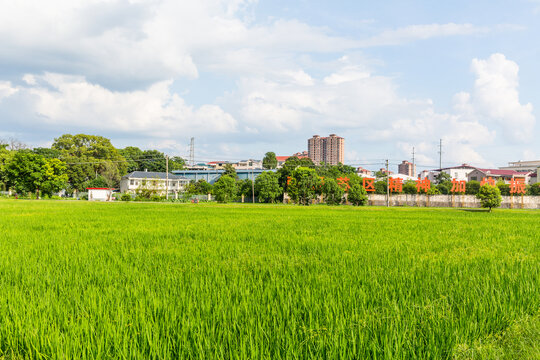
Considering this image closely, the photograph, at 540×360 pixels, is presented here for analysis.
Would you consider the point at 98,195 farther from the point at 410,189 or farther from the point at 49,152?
the point at 410,189

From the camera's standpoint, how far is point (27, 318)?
2.45 m

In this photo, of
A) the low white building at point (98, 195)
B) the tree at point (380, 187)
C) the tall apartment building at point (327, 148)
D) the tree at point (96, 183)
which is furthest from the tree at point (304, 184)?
the tall apartment building at point (327, 148)

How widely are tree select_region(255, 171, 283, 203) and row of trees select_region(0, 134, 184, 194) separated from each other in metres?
28.4

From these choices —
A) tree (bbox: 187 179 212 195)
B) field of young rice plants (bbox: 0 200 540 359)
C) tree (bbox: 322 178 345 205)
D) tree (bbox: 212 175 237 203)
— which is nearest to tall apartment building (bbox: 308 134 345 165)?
tree (bbox: 187 179 212 195)

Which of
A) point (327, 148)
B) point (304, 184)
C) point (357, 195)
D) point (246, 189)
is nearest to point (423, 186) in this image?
point (357, 195)

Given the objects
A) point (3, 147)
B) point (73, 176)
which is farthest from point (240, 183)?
point (3, 147)

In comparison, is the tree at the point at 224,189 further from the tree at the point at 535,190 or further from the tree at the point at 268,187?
the tree at the point at 535,190

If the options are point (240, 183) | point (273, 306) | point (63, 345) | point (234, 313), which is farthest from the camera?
point (240, 183)

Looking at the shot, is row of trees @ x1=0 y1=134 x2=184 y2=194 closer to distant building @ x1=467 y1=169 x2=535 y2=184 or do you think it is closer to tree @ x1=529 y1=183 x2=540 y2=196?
tree @ x1=529 y1=183 x2=540 y2=196

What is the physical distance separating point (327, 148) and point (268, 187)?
128 m

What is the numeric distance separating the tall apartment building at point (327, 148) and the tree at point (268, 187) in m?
116

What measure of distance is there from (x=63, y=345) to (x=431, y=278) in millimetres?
3453

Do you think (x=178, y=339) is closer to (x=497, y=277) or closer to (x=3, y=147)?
(x=497, y=277)

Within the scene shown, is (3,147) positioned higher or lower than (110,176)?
higher
